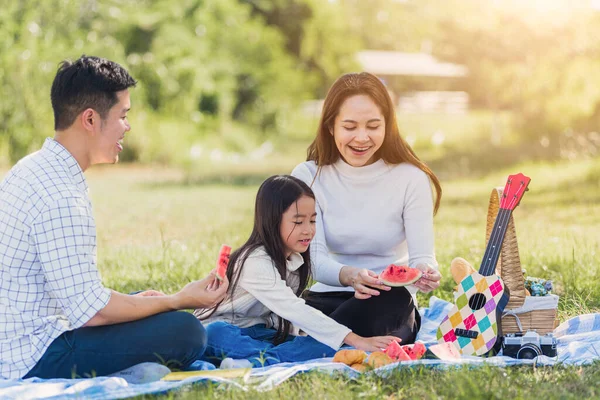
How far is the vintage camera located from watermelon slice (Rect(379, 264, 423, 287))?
545mm

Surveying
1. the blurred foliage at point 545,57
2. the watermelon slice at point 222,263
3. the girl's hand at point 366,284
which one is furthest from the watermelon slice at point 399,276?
the blurred foliage at point 545,57

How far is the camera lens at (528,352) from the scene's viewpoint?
4.12m

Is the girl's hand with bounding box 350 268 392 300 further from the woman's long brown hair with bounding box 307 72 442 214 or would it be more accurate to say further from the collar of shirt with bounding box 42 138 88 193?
the collar of shirt with bounding box 42 138 88 193

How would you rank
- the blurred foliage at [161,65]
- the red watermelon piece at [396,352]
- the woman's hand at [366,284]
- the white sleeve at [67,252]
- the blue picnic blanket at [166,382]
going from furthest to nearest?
the blurred foliage at [161,65], the woman's hand at [366,284], the red watermelon piece at [396,352], the blue picnic blanket at [166,382], the white sleeve at [67,252]

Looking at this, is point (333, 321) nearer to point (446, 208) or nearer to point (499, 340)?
point (499, 340)

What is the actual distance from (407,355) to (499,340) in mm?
574

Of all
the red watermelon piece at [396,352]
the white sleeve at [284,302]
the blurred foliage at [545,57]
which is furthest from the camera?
the blurred foliage at [545,57]

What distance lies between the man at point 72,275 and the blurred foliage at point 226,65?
32.8 ft

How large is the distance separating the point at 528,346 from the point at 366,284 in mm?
866

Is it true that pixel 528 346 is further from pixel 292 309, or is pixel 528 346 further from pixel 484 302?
pixel 292 309

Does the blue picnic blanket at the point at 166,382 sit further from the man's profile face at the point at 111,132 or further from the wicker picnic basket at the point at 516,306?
the man's profile face at the point at 111,132

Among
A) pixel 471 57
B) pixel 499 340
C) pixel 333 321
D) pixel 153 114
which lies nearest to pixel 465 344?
pixel 499 340

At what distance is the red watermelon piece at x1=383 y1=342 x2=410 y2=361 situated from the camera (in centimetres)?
402

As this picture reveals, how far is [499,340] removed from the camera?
170 inches
